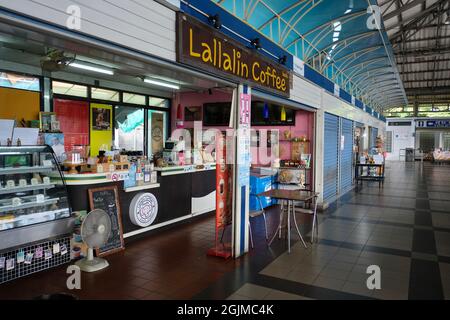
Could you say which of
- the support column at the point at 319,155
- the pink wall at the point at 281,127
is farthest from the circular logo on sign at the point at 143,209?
the pink wall at the point at 281,127

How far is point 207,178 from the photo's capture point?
7.55 meters

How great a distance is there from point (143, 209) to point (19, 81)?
13.3ft

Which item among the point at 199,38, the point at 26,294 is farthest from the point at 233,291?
the point at 199,38

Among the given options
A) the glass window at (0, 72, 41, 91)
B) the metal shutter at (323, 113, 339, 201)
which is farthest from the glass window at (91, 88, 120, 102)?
the metal shutter at (323, 113, 339, 201)

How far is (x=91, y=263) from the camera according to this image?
14.5 feet

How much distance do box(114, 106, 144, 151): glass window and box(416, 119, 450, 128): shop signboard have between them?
25.0 m

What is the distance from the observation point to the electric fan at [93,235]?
169 inches

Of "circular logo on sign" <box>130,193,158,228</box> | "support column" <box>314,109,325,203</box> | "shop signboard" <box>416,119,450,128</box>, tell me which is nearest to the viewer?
"circular logo on sign" <box>130,193,158,228</box>

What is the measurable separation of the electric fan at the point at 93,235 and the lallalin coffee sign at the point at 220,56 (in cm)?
228

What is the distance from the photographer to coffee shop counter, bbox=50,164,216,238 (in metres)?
4.82

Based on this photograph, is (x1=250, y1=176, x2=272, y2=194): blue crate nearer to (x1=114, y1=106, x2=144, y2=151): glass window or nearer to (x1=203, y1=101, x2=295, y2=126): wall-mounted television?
(x1=203, y1=101, x2=295, y2=126): wall-mounted television

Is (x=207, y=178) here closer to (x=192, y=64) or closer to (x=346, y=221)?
(x=346, y=221)

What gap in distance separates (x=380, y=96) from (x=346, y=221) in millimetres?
13230
